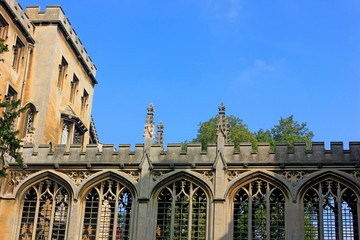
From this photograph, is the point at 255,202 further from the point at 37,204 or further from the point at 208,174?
the point at 37,204

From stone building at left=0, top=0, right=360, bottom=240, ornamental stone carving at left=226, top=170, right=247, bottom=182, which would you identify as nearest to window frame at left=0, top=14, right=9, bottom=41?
stone building at left=0, top=0, right=360, bottom=240

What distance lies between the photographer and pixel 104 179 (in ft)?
86.0

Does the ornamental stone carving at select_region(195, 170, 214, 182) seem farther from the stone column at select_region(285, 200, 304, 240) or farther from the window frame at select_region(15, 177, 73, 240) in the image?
the window frame at select_region(15, 177, 73, 240)

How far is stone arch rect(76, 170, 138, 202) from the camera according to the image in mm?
25859

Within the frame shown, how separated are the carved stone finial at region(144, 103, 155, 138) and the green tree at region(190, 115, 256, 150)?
17592 mm

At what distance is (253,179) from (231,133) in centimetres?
2040

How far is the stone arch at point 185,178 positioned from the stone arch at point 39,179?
3.89m

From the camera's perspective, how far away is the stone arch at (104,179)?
25859mm

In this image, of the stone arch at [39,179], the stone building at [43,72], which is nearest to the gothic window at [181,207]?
the stone arch at [39,179]

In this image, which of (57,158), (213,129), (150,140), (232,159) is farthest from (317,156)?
(213,129)

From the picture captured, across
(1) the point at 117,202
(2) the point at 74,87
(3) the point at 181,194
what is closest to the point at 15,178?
(1) the point at 117,202

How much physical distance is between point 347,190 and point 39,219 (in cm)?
1316

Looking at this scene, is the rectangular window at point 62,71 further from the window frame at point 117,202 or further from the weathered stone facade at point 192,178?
the window frame at point 117,202

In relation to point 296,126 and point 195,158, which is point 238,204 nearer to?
point 195,158
